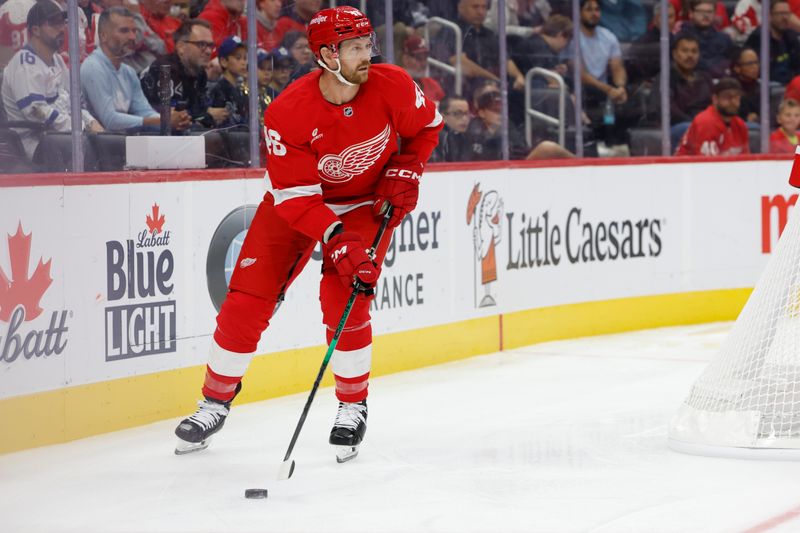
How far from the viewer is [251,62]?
5289 millimetres

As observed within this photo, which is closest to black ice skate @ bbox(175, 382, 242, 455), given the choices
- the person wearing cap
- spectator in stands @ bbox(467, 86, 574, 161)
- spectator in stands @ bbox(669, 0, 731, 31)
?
the person wearing cap

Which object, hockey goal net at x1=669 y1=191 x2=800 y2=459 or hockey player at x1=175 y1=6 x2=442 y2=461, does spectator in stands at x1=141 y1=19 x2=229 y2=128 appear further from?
hockey goal net at x1=669 y1=191 x2=800 y2=459

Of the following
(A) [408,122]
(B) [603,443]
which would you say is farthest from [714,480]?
(A) [408,122]

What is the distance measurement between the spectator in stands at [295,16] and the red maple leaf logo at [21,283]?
5.24 feet

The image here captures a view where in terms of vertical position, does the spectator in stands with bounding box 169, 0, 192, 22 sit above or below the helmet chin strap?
above

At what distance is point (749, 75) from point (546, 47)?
1.44 meters

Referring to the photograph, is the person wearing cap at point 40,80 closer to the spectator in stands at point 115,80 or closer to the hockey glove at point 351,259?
the spectator in stands at point 115,80

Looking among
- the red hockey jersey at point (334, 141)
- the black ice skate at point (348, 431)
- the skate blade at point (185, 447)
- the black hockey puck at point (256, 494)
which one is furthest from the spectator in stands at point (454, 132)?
the black hockey puck at point (256, 494)

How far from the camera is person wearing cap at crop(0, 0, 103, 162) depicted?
4.32 metres

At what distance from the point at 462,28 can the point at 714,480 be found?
10.6 ft

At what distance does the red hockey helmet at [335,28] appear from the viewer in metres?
3.83

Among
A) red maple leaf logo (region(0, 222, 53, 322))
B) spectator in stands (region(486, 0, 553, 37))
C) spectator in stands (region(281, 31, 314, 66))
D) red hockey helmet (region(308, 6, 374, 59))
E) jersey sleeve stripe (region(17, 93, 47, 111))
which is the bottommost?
red maple leaf logo (region(0, 222, 53, 322))

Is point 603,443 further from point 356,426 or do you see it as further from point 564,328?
point 564,328

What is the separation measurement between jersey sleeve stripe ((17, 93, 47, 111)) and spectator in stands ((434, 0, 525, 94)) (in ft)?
7.45
